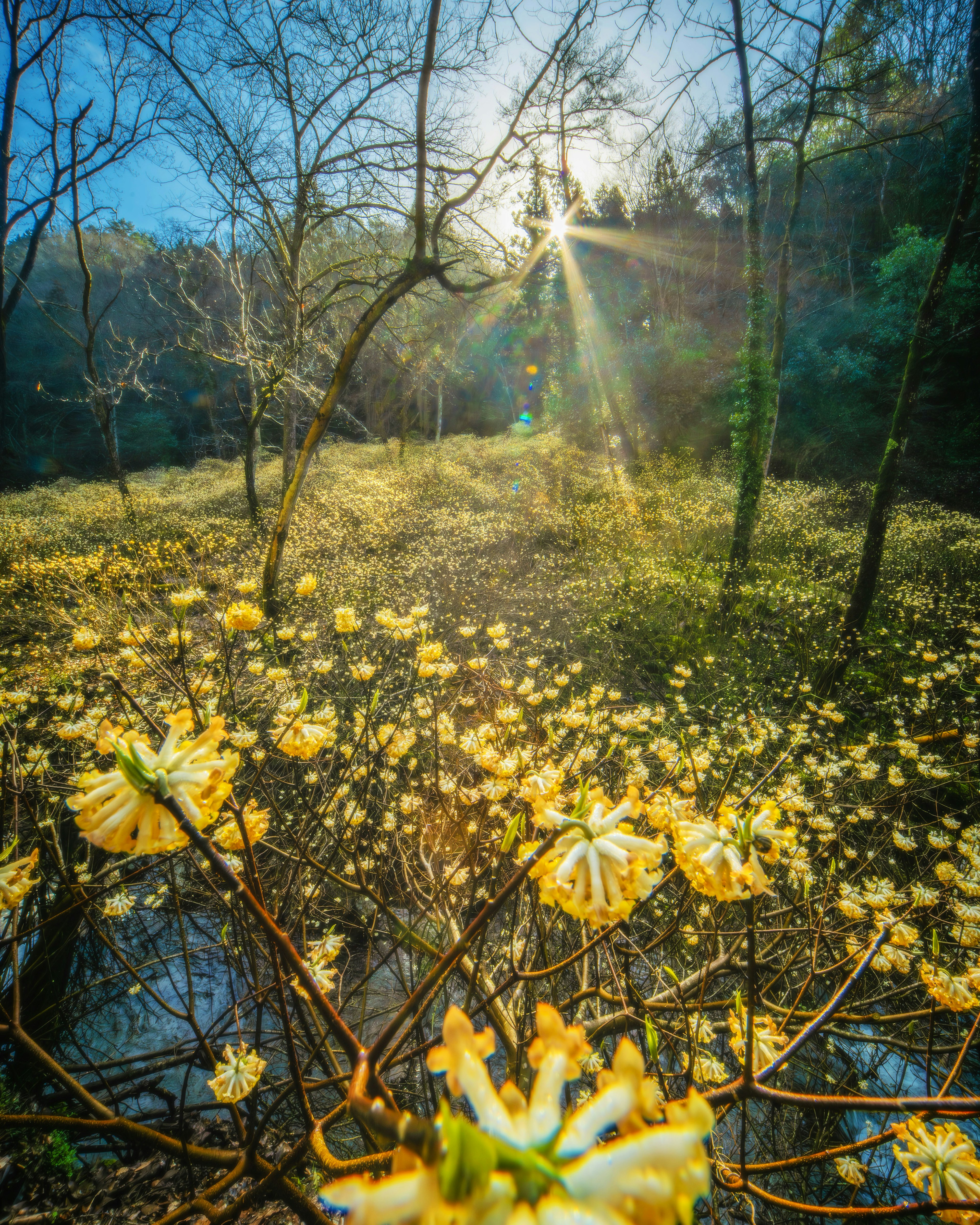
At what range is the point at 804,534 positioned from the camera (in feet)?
25.5

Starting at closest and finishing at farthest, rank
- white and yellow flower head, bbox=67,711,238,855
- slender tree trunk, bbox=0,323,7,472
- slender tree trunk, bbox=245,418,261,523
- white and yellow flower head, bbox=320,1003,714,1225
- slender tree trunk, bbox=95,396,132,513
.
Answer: white and yellow flower head, bbox=320,1003,714,1225 < white and yellow flower head, bbox=67,711,238,855 < slender tree trunk, bbox=0,323,7,472 < slender tree trunk, bbox=245,418,261,523 < slender tree trunk, bbox=95,396,132,513

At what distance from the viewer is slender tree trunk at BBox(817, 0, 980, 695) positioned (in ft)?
12.2

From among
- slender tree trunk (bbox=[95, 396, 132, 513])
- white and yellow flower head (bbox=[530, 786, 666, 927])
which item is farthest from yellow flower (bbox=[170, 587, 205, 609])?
slender tree trunk (bbox=[95, 396, 132, 513])

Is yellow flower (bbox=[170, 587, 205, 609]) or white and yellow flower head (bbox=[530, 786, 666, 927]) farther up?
yellow flower (bbox=[170, 587, 205, 609])

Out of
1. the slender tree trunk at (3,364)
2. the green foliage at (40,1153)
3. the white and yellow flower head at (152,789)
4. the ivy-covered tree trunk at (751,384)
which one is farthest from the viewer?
the slender tree trunk at (3,364)

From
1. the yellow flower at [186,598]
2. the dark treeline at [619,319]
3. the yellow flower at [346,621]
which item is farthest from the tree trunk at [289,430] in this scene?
the yellow flower at [346,621]

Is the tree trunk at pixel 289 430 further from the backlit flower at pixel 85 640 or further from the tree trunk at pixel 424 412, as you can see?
the tree trunk at pixel 424 412

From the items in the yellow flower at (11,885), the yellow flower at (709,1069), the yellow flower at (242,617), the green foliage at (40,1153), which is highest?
the yellow flower at (242,617)

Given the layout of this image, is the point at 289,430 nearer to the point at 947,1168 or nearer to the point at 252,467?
the point at 252,467

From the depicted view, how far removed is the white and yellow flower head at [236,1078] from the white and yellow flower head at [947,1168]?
1.50m

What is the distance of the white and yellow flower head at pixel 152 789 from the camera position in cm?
62

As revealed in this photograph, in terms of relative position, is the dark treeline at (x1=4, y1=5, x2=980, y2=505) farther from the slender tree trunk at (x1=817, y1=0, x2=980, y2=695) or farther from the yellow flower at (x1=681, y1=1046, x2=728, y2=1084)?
the yellow flower at (x1=681, y1=1046, x2=728, y2=1084)

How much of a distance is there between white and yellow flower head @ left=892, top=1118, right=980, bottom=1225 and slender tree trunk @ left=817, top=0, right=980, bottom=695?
4.19 meters

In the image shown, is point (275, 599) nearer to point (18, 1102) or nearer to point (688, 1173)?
point (18, 1102)
